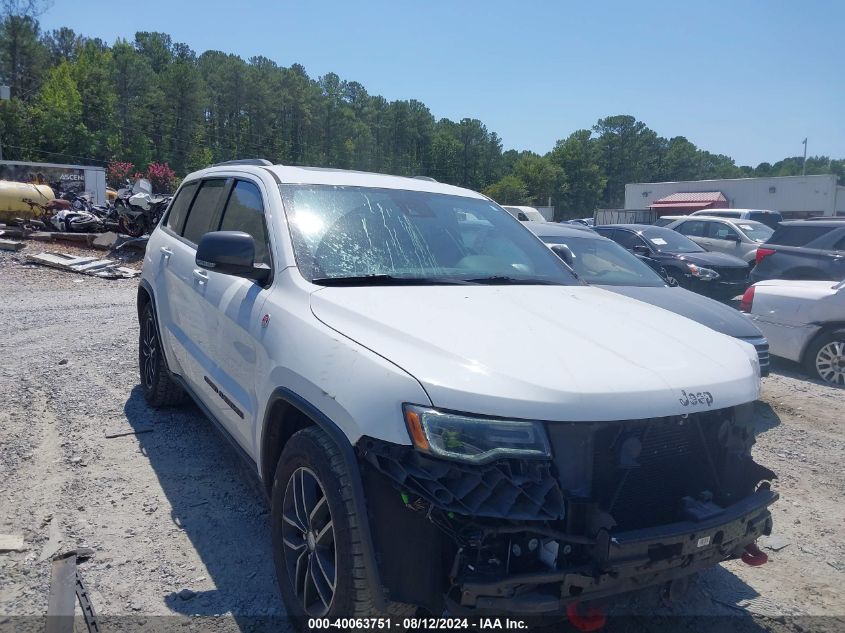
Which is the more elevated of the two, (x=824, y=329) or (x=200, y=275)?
(x=200, y=275)

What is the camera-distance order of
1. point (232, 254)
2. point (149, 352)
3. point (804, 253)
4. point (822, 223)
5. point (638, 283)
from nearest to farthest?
1. point (232, 254)
2. point (149, 352)
3. point (638, 283)
4. point (804, 253)
5. point (822, 223)

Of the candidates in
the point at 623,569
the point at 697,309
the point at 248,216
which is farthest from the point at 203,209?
the point at 697,309

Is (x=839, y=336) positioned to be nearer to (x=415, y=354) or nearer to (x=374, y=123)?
(x=415, y=354)

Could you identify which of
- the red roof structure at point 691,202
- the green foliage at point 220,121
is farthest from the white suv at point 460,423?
the green foliage at point 220,121

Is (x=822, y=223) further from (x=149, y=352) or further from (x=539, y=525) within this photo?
(x=539, y=525)

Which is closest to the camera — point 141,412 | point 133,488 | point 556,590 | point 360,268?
point 556,590

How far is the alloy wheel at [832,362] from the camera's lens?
24.0 ft

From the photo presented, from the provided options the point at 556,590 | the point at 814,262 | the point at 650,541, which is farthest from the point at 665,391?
the point at 814,262

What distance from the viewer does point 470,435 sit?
86.0 inches

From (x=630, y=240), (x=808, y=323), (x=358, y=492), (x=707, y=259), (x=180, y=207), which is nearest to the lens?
(x=358, y=492)

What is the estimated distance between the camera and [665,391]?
2.41 m

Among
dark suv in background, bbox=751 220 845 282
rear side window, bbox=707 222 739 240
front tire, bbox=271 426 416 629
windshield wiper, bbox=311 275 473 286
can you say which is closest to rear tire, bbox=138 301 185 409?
windshield wiper, bbox=311 275 473 286

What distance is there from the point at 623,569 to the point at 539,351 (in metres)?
0.78

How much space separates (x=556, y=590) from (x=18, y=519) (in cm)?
307
